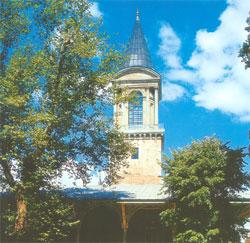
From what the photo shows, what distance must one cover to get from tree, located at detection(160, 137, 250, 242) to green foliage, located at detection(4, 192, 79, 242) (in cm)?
565

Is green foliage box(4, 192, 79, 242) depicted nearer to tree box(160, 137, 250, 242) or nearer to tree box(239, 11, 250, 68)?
tree box(160, 137, 250, 242)

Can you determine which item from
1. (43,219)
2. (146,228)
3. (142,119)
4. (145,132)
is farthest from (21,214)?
(142,119)

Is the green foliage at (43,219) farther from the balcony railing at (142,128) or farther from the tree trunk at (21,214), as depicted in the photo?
the balcony railing at (142,128)

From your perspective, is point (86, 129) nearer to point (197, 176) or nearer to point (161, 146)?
point (197, 176)

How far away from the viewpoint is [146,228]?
3319 cm

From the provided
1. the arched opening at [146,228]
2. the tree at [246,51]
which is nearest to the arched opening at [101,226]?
the arched opening at [146,228]

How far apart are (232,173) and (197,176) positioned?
1.89 meters

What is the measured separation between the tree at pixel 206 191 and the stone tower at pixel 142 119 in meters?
17.0

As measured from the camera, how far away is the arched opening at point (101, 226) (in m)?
33.0

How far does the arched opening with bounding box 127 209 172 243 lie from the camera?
1291 inches

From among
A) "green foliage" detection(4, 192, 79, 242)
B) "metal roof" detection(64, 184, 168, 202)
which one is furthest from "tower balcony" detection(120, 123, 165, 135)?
"green foliage" detection(4, 192, 79, 242)

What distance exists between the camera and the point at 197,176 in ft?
84.5

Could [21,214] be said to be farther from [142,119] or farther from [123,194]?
[142,119]

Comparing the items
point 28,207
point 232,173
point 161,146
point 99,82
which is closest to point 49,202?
point 28,207
